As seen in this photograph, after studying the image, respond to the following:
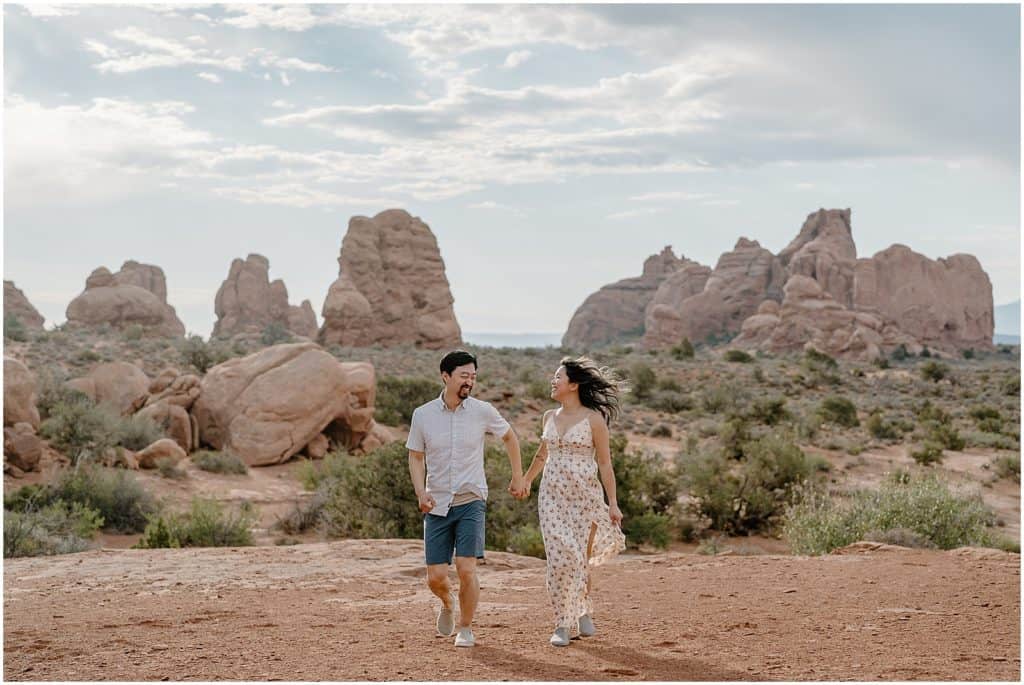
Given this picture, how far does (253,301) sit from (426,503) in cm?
7076

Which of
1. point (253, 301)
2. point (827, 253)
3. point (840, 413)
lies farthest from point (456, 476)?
point (827, 253)

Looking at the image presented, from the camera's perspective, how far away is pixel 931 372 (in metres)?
44.3

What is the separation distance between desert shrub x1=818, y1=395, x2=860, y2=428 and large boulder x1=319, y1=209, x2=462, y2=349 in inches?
1059

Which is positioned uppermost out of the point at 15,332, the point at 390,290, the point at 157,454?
the point at 390,290

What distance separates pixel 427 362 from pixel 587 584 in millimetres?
35438

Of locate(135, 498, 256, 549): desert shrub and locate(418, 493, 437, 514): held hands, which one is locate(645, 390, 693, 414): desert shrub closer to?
locate(135, 498, 256, 549): desert shrub

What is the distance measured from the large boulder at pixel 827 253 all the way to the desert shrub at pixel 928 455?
158ft

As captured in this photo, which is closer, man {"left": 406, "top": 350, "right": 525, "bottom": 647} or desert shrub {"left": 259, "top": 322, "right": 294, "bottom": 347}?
man {"left": 406, "top": 350, "right": 525, "bottom": 647}

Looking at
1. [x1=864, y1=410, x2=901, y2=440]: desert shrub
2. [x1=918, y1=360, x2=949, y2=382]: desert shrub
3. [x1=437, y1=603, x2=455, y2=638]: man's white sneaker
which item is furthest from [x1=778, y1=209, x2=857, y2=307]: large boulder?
[x1=437, y1=603, x2=455, y2=638]: man's white sneaker

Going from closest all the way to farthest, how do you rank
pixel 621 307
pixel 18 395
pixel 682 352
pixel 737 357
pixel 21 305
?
pixel 18 395, pixel 737 357, pixel 682 352, pixel 21 305, pixel 621 307

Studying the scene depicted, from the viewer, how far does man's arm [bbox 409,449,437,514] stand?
5969 mm

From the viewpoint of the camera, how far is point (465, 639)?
605cm

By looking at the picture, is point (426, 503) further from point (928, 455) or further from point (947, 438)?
point (947, 438)

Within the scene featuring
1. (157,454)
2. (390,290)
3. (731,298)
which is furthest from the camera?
(731,298)
